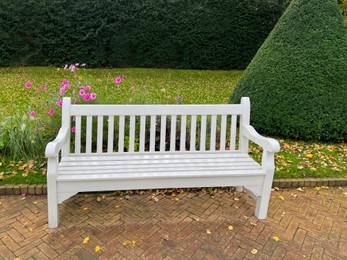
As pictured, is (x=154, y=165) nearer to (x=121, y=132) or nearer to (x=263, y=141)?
(x=121, y=132)

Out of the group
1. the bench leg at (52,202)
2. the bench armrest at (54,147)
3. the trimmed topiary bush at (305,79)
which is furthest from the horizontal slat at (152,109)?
the trimmed topiary bush at (305,79)

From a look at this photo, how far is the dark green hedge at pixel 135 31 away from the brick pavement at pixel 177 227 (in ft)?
39.1

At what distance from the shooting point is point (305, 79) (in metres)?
5.30

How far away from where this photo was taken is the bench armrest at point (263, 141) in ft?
9.86

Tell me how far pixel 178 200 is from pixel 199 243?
2.62ft

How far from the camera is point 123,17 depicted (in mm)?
14195

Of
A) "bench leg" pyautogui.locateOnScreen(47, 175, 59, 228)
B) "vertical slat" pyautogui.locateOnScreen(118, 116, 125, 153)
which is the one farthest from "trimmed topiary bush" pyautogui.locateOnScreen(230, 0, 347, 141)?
"bench leg" pyautogui.locateOnScreen(47, 175, 59, 228)

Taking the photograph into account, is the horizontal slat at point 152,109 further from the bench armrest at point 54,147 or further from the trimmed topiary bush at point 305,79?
the trimmed topiary bush at point 305,79

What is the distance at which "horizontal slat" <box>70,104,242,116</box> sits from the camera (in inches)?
131

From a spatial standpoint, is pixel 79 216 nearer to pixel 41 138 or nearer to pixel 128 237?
pixel 128 237

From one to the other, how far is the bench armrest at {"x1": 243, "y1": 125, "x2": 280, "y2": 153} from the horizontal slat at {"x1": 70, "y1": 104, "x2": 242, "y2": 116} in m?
0.25

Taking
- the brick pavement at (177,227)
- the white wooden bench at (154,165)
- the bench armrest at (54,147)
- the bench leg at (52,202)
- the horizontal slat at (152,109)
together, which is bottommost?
the brick pavement at (177,227)

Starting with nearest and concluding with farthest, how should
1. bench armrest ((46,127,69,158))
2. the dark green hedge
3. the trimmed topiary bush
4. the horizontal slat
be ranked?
1. bench armrest ((46,127,69,158))
2. the horizontal slat
3. the trimmed topiary bush
4. the dark green hedge

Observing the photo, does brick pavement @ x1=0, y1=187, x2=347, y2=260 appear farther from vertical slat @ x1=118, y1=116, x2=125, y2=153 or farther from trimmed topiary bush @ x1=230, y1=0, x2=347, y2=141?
trimmed topiary bush @ x1=230, y1=0, x2=347, y2=141
